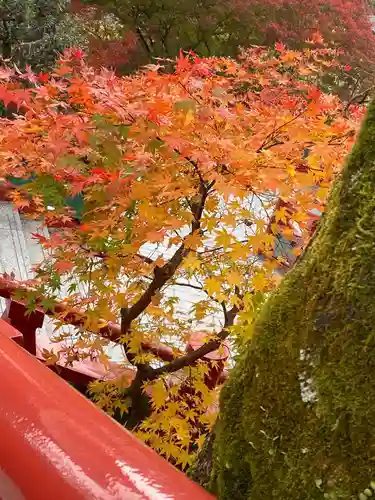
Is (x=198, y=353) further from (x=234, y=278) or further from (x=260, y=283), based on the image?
(x=260, y=283)

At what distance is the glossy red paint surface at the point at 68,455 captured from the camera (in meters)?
0.68

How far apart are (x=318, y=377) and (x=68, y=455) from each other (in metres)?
0.38

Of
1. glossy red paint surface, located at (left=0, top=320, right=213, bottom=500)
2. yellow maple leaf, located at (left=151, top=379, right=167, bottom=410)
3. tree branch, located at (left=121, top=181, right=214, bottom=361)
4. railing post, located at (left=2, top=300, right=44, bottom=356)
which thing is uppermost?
glossy red paint surface, located at (left=0, top=320, right=213, bottom=500)

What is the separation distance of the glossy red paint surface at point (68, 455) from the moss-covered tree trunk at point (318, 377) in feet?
0.46

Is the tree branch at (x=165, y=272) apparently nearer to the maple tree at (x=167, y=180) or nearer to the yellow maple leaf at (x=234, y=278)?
the maple tree at (x=167, y=180)

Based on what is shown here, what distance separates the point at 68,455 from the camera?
28.0 inches

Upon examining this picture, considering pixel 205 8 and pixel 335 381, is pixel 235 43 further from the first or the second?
pixel 335 381

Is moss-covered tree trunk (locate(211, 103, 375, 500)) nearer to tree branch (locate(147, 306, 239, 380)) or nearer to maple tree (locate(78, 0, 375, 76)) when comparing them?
tree branch (locate(147, 306, 239, 380))

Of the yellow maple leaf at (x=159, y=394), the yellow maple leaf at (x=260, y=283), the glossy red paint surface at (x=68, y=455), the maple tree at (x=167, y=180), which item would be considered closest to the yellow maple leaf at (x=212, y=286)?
the maple tree at (x=167, y=180)

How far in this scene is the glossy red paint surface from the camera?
0.68 metres

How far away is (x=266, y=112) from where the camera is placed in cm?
246

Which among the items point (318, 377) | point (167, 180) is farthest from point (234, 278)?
point (318, 377)

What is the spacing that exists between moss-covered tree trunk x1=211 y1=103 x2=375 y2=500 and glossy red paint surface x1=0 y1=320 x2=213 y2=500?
14 cm

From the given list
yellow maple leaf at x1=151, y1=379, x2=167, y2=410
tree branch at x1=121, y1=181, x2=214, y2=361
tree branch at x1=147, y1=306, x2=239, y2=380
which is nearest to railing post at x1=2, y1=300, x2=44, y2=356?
tree branch at x1=121, y1=181, x2=214, y2=361
